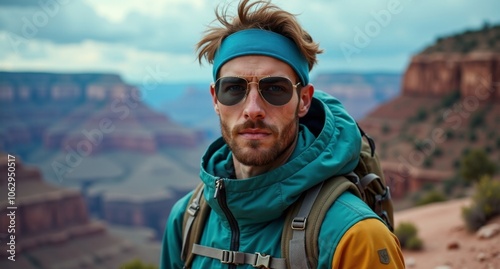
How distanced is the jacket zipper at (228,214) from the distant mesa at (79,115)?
88.9 metres

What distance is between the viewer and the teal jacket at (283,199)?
85.1 inches

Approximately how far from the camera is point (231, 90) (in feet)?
8.31

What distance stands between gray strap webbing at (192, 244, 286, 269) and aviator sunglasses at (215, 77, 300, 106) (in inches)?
28.4

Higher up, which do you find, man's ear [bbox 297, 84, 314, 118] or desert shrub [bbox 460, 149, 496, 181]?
man's ear [bbox 297, 84, 314, 118]

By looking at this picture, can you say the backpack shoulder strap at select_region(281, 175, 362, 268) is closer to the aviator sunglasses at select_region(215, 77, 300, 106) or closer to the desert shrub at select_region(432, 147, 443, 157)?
the aviator sunglasses at select_region(215, 77, 300, 106)

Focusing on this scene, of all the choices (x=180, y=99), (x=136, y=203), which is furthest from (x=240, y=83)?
(x=180, y=99)

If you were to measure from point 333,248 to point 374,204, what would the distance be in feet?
2.33

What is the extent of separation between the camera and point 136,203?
6988 cm

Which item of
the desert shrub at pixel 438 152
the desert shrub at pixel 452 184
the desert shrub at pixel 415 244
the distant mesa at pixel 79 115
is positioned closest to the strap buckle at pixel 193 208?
the desert shrub at pixel 415 244

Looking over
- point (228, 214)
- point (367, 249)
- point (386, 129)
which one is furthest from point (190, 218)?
point (386, 129)

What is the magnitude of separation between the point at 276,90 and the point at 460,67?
145 ft

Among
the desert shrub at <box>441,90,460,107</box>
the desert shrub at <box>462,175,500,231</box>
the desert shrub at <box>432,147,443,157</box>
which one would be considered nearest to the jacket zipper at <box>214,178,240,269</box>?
the desert shrub at <box>462,175,500,231</box>

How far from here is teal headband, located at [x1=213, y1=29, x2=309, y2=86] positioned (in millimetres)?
2451

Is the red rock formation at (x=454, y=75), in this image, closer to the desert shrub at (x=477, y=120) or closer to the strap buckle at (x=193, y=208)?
the desert shrub at (x=477, y=120)
